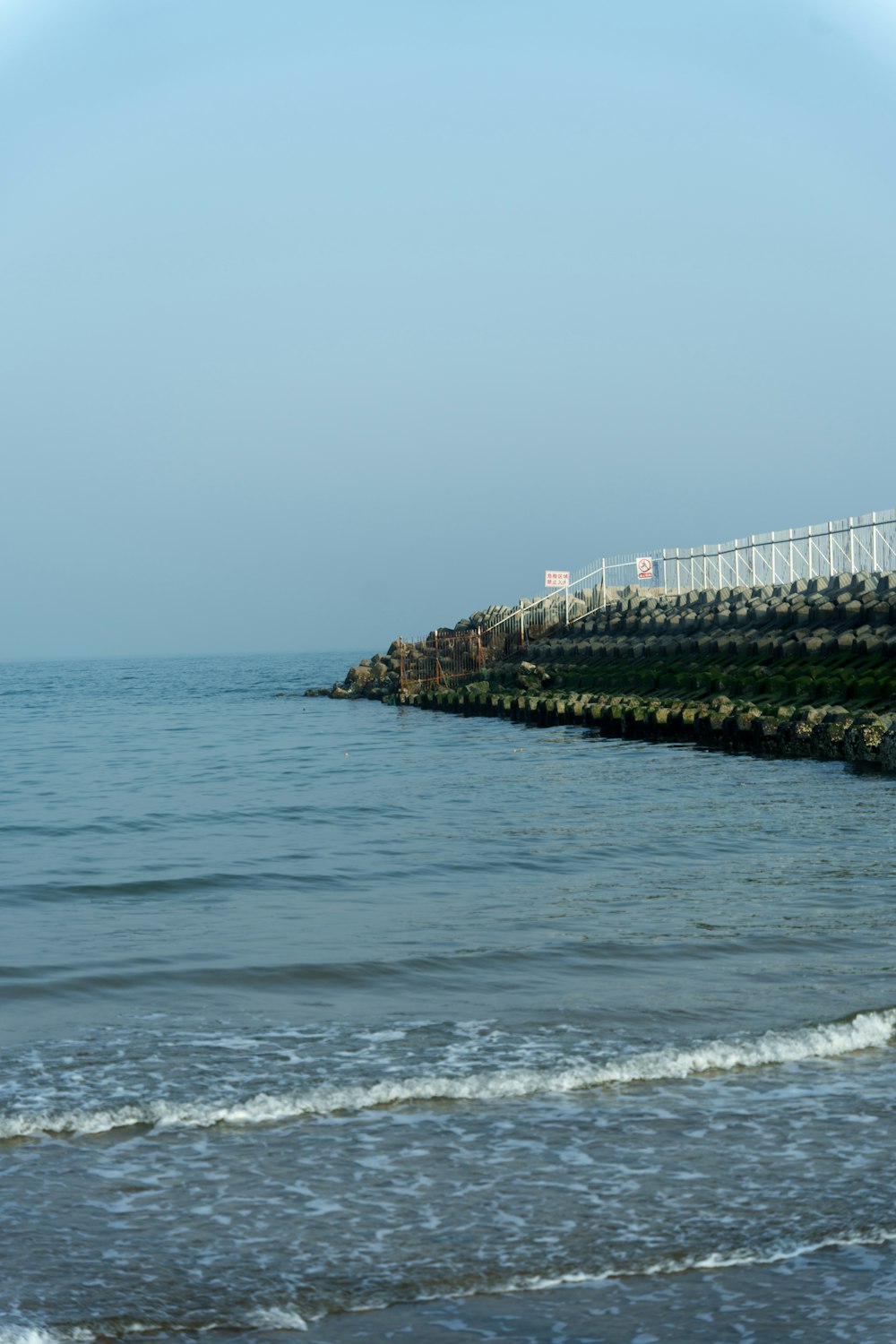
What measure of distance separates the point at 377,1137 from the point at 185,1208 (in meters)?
0.93

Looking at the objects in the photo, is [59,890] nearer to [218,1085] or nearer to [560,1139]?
A: [218,1085]

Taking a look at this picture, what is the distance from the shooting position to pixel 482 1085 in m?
5.61

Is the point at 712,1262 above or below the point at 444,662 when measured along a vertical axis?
below

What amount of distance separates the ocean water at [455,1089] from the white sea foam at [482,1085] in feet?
0.05

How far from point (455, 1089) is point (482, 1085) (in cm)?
12

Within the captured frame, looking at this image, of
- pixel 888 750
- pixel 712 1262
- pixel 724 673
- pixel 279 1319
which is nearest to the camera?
pixel 279 1319

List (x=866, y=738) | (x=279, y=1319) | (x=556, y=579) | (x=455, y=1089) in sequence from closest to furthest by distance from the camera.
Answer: (x=279, y=1319)
(x=455, y=1089)
(x=866, y=738)
(x=556, y=579)

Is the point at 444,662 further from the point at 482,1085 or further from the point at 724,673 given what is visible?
the point at 482,1085

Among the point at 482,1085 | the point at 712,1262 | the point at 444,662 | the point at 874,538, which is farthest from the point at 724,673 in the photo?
the point at 712,1262

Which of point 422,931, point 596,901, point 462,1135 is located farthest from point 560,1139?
point 596,901

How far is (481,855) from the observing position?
12.5m

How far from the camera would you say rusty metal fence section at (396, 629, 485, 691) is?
48.4 meters

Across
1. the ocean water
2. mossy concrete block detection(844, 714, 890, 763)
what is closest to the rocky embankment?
mossy concrete block detection(844, 714, 890, 763)

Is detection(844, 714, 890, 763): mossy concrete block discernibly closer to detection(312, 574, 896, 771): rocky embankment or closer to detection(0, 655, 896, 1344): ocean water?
detection(312, 574, 896, 771): rocky embankment
